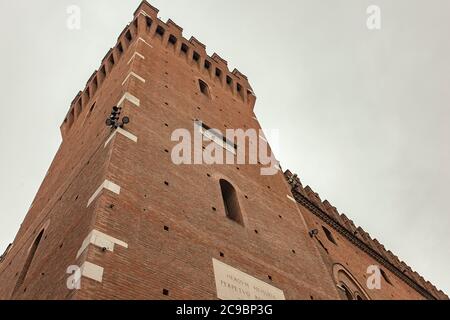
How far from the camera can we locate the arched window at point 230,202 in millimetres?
9148

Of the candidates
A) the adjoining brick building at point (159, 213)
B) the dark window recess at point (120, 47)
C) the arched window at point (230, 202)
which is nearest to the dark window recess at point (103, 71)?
the adjoining brick building at point (159, 213)

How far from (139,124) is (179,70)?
15.0 ft

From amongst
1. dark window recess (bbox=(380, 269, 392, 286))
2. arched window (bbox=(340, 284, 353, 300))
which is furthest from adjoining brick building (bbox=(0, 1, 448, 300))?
dark window recess (bbox=(380, 269, 392, 286))

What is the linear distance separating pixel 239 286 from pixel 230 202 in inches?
103

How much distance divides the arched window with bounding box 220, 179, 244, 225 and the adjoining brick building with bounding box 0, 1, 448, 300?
0.08 ft

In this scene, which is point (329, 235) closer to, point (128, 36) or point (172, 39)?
point (172, 39)

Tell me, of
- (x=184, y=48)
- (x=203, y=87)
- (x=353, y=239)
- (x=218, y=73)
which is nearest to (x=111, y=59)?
(x=184, y=48)

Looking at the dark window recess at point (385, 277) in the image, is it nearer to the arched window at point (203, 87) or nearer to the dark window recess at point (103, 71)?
the arched window at point (203, 87)

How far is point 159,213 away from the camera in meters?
7.25

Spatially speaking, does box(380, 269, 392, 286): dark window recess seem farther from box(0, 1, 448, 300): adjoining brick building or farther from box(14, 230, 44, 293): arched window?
box(14, 230, 44, 293): arched window

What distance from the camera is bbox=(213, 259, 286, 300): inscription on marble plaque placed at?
22.7 ft

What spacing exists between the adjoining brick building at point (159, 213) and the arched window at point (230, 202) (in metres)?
0.03
